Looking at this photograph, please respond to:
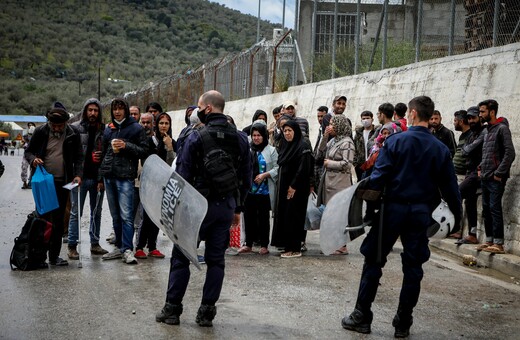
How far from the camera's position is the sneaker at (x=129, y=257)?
8695 millimetres

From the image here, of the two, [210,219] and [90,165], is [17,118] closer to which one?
[90,165]

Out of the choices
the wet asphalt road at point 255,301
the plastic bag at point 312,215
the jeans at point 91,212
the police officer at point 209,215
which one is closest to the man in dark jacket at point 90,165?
the jeans at point 91,212

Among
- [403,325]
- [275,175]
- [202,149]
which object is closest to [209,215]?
[202,149]

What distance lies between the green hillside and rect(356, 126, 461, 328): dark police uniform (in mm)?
80136

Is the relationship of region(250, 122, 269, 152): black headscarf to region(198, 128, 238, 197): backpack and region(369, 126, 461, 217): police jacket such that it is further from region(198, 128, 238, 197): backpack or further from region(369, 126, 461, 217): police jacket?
region(369, 126, 461, 217): police jacket

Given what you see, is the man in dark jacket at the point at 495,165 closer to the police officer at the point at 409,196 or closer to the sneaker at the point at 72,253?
the police officer at the point at 409,196

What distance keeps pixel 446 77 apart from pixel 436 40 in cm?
143

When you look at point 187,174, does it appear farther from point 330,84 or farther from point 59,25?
point 59,25

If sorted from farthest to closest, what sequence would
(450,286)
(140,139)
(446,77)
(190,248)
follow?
(446,77) → (140,139) → (450,286) → (190,248)

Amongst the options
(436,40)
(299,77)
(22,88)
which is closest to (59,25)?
(22,88)

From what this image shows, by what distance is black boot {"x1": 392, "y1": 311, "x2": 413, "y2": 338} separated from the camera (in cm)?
586

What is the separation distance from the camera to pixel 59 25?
376 feet

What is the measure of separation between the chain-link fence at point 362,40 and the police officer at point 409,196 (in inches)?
221

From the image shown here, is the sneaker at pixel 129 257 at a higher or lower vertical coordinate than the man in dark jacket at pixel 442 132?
lower
